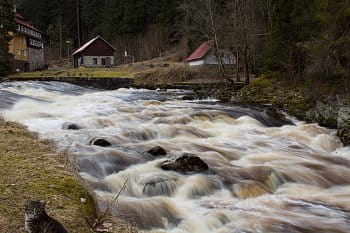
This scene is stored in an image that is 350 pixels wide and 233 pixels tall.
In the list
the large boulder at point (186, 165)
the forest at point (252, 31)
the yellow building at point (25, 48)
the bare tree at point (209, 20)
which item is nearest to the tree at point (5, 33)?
the forest at point (252, 31)

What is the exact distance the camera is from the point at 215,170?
9.95m

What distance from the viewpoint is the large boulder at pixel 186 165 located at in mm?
9429

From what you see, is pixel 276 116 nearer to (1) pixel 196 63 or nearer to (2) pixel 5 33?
(1) pixel 196 63

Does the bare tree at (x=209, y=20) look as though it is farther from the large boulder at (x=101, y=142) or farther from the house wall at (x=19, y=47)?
the house wall at (x=19, y=47)

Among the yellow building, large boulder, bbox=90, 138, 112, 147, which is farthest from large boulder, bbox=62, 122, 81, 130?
the yellow building

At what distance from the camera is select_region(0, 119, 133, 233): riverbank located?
5.18 m

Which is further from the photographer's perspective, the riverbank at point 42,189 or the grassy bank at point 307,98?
the grassy bank at point 307,98

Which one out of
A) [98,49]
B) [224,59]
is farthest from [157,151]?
[98,49]

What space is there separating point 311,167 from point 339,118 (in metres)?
5.34

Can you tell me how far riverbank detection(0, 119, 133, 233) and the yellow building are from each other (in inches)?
1830

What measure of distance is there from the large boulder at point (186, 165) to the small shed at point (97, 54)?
53725 millimetres

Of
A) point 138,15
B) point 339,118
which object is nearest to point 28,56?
point 138,15

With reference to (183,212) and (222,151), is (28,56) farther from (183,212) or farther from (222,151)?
(183,212)

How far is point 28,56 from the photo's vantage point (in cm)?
6000
